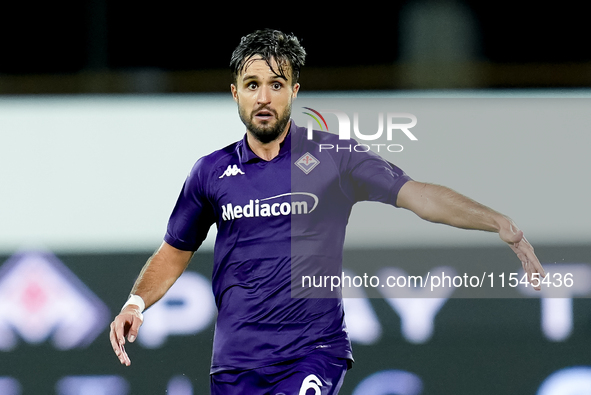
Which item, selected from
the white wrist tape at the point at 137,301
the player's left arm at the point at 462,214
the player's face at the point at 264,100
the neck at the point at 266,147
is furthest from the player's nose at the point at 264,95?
the white wrist tape at the point at 137,301

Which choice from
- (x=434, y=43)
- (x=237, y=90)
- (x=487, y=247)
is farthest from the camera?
(x=434, y=43)

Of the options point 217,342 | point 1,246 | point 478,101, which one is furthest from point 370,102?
point 1,246

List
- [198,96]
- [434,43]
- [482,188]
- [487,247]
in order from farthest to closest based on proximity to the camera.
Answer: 1. [434,43]
2. [198,96]
3. [487,247]
4. [482,188]

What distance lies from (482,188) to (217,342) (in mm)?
1744

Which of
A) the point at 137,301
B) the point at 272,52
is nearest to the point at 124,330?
the point at 137,301

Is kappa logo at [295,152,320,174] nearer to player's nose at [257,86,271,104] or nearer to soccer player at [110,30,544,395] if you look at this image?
soccer player at [110,30,544,395]

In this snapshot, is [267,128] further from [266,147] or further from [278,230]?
[278,230]

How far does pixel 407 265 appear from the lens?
457 cm

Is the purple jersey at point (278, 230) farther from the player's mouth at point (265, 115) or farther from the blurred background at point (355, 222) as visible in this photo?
the blurred background at point (355, 222)

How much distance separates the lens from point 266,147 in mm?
3275

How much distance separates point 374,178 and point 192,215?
2.69 ft

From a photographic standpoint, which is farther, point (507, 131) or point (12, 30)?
point (12, 30)

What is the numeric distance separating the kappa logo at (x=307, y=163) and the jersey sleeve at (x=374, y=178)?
16 cm

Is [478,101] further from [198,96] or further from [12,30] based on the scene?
[12,30]
